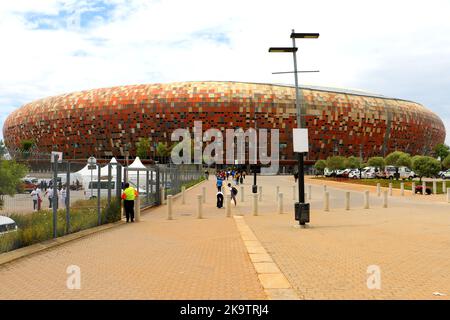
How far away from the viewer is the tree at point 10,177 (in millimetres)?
8898

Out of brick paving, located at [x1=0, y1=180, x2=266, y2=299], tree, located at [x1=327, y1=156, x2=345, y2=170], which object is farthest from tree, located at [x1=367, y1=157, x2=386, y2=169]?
brick paving, located at [x1=0, y1=180, x2=266, y2=299]

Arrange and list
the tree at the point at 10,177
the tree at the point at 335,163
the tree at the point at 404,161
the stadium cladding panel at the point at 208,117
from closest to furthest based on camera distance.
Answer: the tree at the point at 10,177
the tree at the point at 404,161
the tree at the point at 335,163
the stadium cladding panel at the point at 208,117

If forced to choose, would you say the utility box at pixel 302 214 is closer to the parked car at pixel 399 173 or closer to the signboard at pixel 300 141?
the signboard at pixel 300 141

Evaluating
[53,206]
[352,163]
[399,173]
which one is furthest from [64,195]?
[352,163]

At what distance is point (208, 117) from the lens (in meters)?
113

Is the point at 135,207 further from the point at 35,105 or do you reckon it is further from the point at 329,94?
the point at 35,105

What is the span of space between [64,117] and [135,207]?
A: 356 ft

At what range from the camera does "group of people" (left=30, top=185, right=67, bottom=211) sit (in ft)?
32.6

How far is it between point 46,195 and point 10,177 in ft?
5.07

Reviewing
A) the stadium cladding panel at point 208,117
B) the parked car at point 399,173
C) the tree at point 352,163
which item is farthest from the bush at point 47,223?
the stadium cladding panel at point 208,117

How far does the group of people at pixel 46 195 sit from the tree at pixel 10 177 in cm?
61

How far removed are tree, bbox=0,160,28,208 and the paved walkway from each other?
1293mm

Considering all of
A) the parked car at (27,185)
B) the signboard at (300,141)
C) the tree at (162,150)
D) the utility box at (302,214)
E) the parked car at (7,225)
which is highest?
the tree at (162,150)

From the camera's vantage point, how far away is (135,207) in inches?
653
